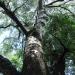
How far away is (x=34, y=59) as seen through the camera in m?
6.55

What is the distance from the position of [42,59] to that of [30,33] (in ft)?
4.55

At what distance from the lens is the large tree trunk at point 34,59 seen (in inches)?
245

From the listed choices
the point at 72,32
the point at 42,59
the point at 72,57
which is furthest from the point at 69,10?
the point at 42,59

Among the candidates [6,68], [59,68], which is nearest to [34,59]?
[6,68]

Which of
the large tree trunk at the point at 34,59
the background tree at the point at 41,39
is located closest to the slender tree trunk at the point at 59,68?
the background tree at the point at 41,39

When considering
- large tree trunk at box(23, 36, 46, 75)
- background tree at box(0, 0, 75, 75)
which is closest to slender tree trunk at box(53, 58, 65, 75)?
background tree at box(0, 0, 75, 75)

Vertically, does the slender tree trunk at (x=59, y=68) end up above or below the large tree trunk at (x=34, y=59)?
below

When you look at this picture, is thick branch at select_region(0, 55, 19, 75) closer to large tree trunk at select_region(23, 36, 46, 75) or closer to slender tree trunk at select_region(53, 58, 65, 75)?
large tree trunk at select_region(23, 36, 46, 75)

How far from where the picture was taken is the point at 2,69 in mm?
6637

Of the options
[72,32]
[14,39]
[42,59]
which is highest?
[42,59]

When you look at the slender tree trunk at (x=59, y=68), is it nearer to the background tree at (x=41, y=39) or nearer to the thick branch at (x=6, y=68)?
the background tree at (x=41, y=39)

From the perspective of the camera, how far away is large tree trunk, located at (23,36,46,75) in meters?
6.23

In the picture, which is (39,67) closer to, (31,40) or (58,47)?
(31,40)

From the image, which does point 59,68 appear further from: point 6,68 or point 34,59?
point 6,68
